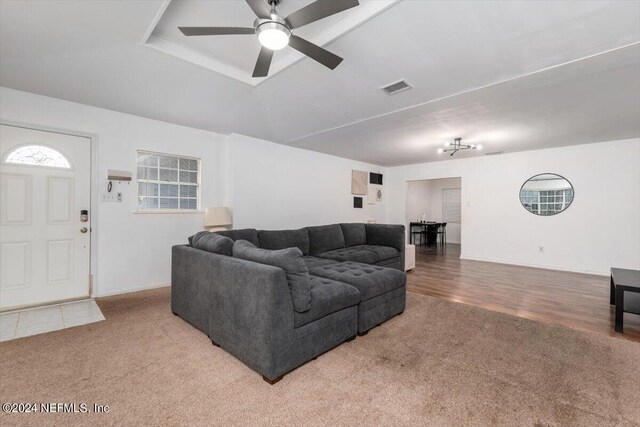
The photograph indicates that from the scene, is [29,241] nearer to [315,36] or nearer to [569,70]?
[315,36]

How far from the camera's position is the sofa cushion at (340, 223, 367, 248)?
5504 mm

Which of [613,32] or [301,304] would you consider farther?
[613,32]

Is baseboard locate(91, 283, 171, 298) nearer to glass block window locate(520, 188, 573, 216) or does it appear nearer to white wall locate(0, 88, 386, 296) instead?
white wall locate(0, 88, 386, 296)

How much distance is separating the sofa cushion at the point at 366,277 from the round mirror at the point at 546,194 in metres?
4.77

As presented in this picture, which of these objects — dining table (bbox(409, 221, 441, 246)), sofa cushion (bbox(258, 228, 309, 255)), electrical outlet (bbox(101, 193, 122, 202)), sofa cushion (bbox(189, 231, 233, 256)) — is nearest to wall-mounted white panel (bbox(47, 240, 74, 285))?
electrical outlet (bbox(101, 193, 122, 202))

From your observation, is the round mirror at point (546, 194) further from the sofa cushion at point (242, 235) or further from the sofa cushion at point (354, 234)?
the sofa cushion at point (242, 235)

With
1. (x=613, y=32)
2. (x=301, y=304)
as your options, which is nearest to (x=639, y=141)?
(x=613, y=32)

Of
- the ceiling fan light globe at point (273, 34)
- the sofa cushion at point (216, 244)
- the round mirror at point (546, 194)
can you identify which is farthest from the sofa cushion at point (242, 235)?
the round mirror at point (546, 194)

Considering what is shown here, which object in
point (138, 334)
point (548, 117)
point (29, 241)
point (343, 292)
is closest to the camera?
point (343, 292)

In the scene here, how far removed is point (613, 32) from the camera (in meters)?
2.22

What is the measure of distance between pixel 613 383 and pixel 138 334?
151 inches

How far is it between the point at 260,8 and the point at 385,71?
64.9 inches

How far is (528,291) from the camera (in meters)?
4.18

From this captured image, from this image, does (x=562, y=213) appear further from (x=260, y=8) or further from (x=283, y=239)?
(x=260, y=8)
